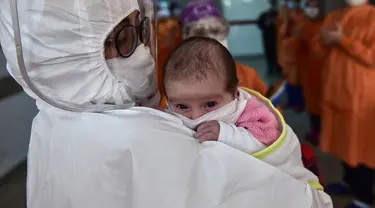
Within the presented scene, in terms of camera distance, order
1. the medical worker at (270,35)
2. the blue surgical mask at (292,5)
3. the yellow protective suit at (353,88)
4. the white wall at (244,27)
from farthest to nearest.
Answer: the white wall at (244,27)
the medical worker at (270,35)
the blue surgical mask at (292,5)
the yellow protective suit at (353,88)

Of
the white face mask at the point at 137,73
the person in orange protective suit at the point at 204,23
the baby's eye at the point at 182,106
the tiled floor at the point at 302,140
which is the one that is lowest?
the tiled floor at the point at 302,140

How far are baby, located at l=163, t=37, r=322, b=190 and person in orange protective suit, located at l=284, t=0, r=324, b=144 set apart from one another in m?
2.91

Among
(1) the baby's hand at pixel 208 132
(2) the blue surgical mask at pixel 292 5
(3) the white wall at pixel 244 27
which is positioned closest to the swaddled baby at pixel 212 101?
(1) the baby's hand at pixel 208 132

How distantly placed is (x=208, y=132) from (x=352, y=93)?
172 cm

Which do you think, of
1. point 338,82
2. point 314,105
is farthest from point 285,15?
point 338,82

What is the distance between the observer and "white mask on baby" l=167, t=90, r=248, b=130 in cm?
87

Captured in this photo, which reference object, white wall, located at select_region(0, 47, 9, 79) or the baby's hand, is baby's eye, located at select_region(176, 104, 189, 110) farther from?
white wall, located at select_region(0, 47, 9, 79)

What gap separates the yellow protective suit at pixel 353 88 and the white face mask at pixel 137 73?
1.63 m

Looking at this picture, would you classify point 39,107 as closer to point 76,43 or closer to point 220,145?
point 76,43

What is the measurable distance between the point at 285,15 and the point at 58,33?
3.90 meters

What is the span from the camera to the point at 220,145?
2.59ft

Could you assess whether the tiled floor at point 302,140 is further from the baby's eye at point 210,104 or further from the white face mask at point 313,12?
the white face mask at point 313,12

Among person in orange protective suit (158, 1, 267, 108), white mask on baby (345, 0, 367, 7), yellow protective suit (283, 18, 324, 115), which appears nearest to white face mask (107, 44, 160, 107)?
person in orange protective suit (158, 1, 267, 108)

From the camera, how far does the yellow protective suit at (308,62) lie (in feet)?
12.3
